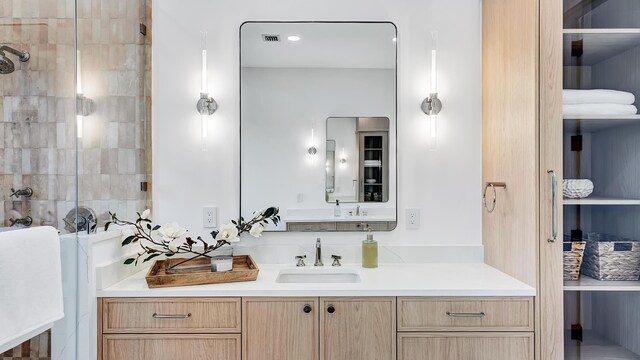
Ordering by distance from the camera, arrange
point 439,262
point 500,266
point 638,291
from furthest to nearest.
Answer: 1. point 439,262
2. point 500,266
3. point 638,291

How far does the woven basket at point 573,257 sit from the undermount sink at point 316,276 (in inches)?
37.9

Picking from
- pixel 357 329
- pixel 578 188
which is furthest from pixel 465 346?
pixel 578 188

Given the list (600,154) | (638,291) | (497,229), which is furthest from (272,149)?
(638,291)

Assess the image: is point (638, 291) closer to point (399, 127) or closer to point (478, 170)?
point (478, 170)

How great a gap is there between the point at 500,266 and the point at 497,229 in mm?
184

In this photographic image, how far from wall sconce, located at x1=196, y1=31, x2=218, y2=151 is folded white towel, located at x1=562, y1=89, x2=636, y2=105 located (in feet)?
5.49

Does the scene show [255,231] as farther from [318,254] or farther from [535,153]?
[535,153]

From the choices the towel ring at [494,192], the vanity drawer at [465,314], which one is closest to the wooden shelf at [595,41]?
the towel ring at [494,192]

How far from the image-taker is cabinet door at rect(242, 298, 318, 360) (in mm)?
1653

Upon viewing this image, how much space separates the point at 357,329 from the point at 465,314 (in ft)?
1.50

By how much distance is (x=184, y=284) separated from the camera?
68.2 inches

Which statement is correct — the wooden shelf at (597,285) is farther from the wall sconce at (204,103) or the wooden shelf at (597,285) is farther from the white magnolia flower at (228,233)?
the wall sconce at (204,103)

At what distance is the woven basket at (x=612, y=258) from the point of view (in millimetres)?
1640

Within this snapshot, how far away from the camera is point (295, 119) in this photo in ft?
7.08
